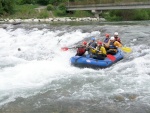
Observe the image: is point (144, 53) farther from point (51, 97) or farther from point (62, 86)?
point (51, 97)

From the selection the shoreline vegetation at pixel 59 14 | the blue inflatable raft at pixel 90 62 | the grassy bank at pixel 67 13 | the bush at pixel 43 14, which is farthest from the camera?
the bush at pixel 43 14

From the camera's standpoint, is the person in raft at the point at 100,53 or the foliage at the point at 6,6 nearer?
the person in raft at the point at 100,53

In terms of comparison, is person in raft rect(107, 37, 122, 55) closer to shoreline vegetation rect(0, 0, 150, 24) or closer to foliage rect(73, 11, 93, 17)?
shoreline vegetation rect(0, 0, 150, 24)

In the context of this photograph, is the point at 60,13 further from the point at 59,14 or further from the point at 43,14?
the point at 43,14

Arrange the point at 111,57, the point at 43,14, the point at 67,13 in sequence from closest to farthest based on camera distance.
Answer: the point at 111,57 → the point at 43,14 → the point at 67,13

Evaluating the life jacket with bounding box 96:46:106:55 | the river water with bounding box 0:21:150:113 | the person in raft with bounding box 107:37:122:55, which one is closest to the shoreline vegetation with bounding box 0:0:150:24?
the river water with bounding box 0:21:150:113

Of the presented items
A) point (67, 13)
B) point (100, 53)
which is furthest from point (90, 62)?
point (67, 13)

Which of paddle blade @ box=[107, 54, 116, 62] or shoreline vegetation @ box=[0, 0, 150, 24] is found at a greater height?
paddle blade @ box=[107, 54, 116, 62]

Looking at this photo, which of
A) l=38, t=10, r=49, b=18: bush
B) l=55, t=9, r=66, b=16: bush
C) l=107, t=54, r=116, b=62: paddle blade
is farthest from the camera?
l=55, t=9, r=66, b=16: bush

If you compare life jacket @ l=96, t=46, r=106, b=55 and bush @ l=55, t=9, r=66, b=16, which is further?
bush @ l=55, t=9, r=66, b=16

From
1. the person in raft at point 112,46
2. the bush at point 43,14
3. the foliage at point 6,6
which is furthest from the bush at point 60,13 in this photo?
the person in raft at point 112,46

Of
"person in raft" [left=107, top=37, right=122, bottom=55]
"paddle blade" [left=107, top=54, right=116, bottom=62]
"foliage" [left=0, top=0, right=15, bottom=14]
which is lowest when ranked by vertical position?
"foliage" [left=0, top=0, right=15, bottom=14]

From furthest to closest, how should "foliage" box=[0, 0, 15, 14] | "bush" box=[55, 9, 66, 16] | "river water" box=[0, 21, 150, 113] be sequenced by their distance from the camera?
"bush" box=[55, 9, 66, 16] < "foliage" box=[0, 0, 15, 14] < "river water" box=[0, 21, 150, 113]

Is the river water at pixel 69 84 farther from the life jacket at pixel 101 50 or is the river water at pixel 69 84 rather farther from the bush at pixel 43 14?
the bush at pixel 43 14
